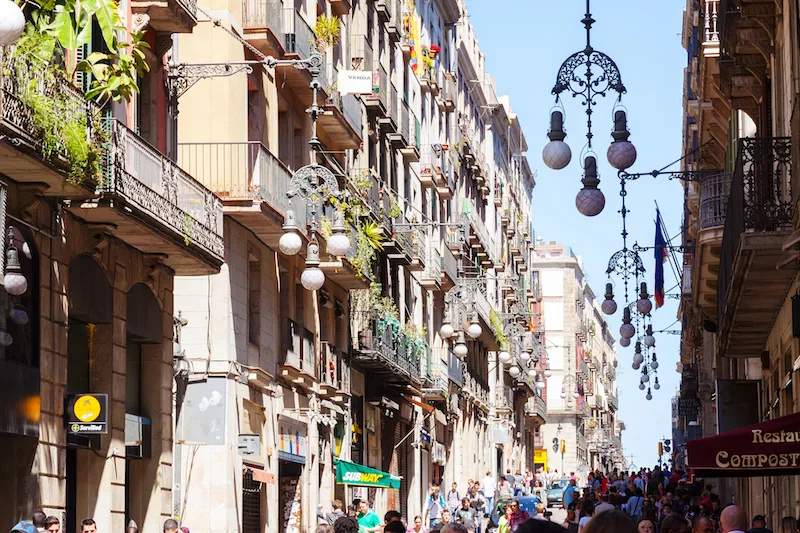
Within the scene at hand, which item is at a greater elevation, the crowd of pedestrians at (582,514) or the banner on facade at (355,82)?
the banner on facade at (355,82)

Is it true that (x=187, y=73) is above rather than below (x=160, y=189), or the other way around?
above

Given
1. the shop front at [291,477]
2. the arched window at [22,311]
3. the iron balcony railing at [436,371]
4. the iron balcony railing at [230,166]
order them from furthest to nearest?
1. the iron balcony railing at [436,371]
2. the shop front at [291,477]
3. the iron balcony railing at [230,166]
4. the arched window at [22,311]

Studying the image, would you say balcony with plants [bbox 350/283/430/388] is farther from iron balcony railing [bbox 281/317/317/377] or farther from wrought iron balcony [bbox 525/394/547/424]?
wrought iron balcony [bbox 525/394/547/424]

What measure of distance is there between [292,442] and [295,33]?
8126 mm

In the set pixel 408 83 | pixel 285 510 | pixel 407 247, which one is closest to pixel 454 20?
pixel 408 83

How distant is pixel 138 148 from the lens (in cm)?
2042

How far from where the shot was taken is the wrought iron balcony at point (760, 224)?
666 inches

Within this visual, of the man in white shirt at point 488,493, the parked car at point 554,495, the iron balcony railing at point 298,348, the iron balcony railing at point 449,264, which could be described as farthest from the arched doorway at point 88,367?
the parked car at point 554,495

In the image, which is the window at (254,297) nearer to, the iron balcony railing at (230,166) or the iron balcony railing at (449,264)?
the iron balcony railing at (230,166)

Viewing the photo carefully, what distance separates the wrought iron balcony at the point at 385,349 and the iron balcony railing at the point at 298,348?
4289 mm

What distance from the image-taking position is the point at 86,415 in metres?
19.8

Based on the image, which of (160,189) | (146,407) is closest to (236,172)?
(146,407)

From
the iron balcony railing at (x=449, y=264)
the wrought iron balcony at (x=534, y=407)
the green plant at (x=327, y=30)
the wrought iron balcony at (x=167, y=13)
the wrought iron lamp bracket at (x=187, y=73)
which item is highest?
the green plant at (x=327, y=30)

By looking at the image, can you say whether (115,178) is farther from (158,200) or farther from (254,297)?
(254,297)
